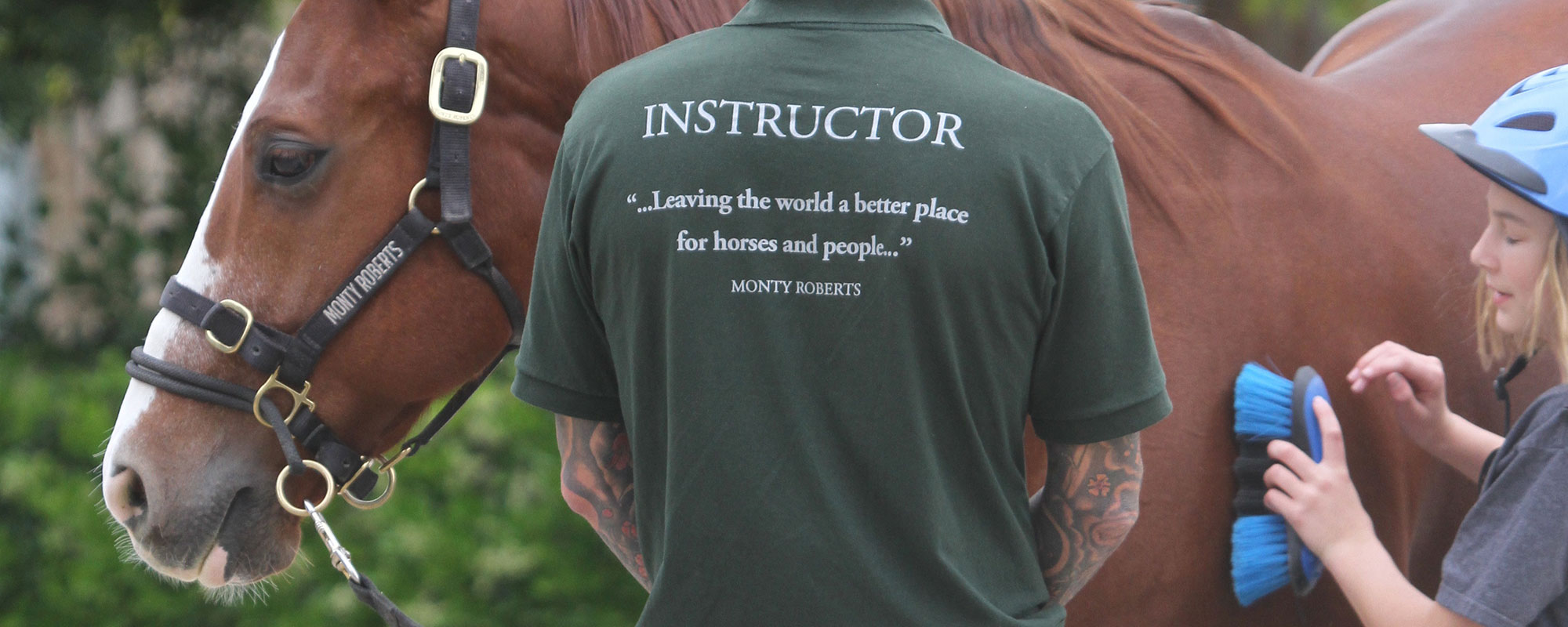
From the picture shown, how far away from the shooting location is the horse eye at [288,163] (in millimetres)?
2121

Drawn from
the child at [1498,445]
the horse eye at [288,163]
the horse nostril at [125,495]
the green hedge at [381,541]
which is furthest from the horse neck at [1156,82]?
the green hedge at [381,541]

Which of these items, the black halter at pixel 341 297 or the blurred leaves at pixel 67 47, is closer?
the black halter at pixel 341 297

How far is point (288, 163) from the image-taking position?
213cm

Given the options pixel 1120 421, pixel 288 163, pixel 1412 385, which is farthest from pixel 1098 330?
pixel 288 163

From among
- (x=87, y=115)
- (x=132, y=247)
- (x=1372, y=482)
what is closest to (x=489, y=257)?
(x=1372, y=482)

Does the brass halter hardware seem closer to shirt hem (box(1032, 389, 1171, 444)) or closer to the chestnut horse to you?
the chestnut horse

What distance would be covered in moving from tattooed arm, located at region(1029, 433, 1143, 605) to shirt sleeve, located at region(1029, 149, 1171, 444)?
0.23 ft

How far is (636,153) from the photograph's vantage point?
1.50 meters

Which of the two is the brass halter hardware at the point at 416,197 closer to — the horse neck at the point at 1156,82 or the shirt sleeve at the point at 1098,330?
the horse neck at the point at 1156,82

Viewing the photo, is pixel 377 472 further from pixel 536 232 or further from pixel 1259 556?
pixel 1259 556

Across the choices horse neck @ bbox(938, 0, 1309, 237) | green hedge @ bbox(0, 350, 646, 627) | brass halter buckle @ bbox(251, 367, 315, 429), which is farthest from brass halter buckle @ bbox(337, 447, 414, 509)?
green hedge @ bbox(0, 350, 646, 627)

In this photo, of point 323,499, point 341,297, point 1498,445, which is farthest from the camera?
point 323,499

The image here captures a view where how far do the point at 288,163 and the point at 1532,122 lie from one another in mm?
1847

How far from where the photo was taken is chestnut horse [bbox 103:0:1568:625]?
2.13 m
